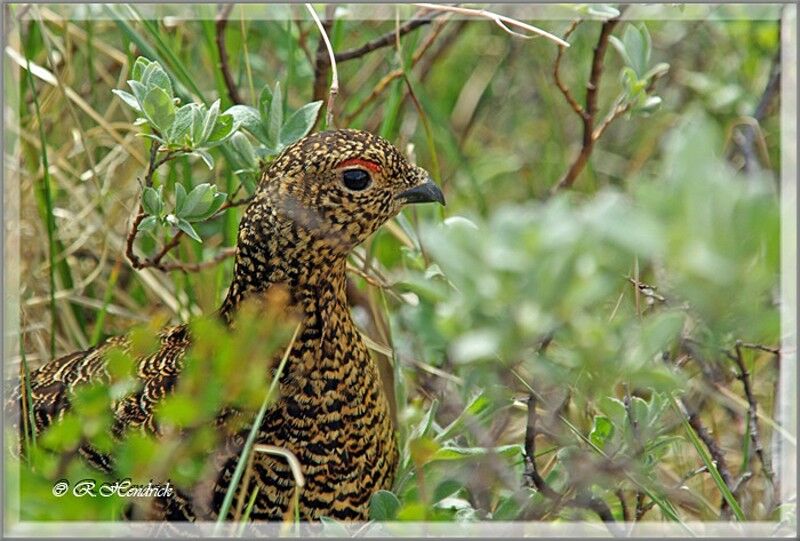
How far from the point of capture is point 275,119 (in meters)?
1.83

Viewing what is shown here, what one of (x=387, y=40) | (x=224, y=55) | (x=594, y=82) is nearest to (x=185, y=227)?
(x=224, y=55)

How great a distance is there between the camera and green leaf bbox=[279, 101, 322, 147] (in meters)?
1.83

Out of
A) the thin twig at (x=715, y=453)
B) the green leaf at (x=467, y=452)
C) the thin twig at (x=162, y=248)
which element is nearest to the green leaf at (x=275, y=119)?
the thin twig at (x=162, y=248)

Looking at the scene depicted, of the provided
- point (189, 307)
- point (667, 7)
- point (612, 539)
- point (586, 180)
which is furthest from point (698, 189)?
point (586, 180)

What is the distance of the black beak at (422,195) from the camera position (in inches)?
71.3

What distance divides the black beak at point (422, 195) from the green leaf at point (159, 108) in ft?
1.36

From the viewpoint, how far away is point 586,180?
307 cm

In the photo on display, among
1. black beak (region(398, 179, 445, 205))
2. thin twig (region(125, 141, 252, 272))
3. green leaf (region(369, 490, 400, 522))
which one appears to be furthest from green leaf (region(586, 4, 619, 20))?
green leaf (region(369, 490, 400, 522))

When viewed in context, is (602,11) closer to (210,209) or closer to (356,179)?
(356,179)

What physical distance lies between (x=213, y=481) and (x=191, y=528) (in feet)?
0.26

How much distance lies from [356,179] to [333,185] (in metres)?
0.04

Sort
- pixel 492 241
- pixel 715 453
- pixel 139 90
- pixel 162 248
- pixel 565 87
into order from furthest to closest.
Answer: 1. pixel 565 87
2. pixel 162 248
3. pixel 715 453
4. pixel 139 90
5. pixel 492 241

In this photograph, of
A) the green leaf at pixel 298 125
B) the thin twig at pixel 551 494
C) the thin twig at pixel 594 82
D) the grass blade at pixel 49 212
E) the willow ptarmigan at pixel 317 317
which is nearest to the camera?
the thin twig at pixel 551 494

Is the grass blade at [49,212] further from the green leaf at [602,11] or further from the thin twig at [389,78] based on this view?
the green leaf at [602,11]
